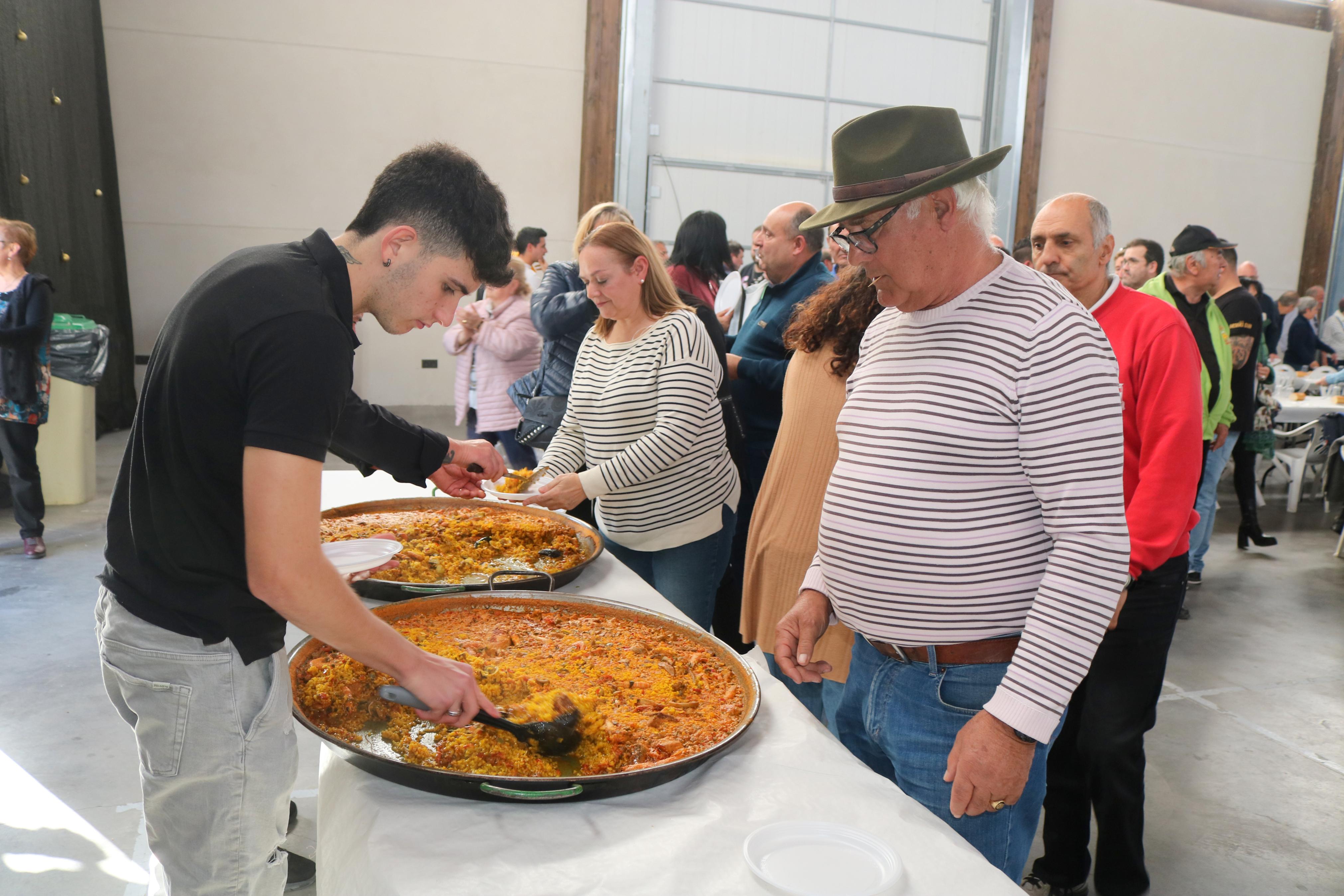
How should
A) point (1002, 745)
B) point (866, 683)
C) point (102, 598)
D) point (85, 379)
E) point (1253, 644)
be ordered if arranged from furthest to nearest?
point (85, 379) → point (1253, 644) → point (866, 683) → point (102, 598) → point (1002, 745)

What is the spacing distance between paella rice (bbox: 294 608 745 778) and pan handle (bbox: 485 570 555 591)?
65 mm

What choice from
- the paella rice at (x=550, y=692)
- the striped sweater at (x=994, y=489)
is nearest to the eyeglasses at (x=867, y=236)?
the striped sweater at (x=994, y=489)

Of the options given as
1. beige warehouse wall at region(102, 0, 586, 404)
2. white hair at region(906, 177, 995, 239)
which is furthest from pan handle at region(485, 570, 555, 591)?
beige warehouse wall at region(102, 0, 586, 404)

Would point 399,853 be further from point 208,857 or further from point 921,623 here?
point 921,623

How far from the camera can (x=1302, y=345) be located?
872 centimetres

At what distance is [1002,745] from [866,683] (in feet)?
1.01

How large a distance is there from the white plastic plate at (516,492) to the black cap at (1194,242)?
2745 mm

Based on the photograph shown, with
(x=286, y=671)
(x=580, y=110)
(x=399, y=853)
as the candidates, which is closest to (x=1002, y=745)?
(x=399, y=853)

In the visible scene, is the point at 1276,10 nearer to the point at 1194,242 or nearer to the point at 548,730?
the point at 1194,242

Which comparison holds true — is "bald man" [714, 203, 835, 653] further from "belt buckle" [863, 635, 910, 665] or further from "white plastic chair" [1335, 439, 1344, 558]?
"white plastic chair" [1335, 439, 1344, 558]

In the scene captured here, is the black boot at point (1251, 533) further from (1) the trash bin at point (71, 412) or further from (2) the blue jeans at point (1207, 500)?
(1) the trash bin at point (71, 412)

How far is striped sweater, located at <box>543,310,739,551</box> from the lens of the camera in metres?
2.18

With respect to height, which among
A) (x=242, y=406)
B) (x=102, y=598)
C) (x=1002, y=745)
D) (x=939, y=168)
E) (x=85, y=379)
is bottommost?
(x=85, y=379)

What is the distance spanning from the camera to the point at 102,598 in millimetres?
1197
